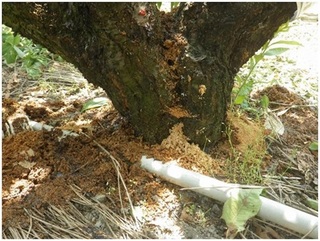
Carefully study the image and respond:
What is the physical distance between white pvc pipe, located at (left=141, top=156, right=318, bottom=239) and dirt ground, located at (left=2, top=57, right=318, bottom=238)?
0.03 meters

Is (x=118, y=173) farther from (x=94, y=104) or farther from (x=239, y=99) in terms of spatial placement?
(x=239, y=99)

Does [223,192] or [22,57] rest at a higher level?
[22,57]

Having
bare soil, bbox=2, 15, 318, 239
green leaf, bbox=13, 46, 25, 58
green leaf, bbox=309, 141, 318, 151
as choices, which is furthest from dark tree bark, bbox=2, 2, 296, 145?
green leaf, bbox=13, 46, 25, 58

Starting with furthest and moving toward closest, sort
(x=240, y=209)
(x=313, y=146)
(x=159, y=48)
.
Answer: (x=313, y=146) < (x=159, y=48) < (x=240, y=209)

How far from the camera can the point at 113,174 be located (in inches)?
61.5

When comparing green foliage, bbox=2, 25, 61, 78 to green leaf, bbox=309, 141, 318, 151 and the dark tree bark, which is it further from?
green leaf, bbox=309, 141, 318, 151

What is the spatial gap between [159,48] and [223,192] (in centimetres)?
56

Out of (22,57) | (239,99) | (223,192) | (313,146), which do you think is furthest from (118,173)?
(22,57)

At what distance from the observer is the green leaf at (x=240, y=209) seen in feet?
4.53

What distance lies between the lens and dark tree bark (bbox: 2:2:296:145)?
4.66ft

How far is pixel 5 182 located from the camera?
5.00 ft

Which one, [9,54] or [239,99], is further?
[9,54]

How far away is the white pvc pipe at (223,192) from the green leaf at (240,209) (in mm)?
40

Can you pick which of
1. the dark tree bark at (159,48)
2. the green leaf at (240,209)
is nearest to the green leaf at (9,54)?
the dark tree bark at (159,48)
